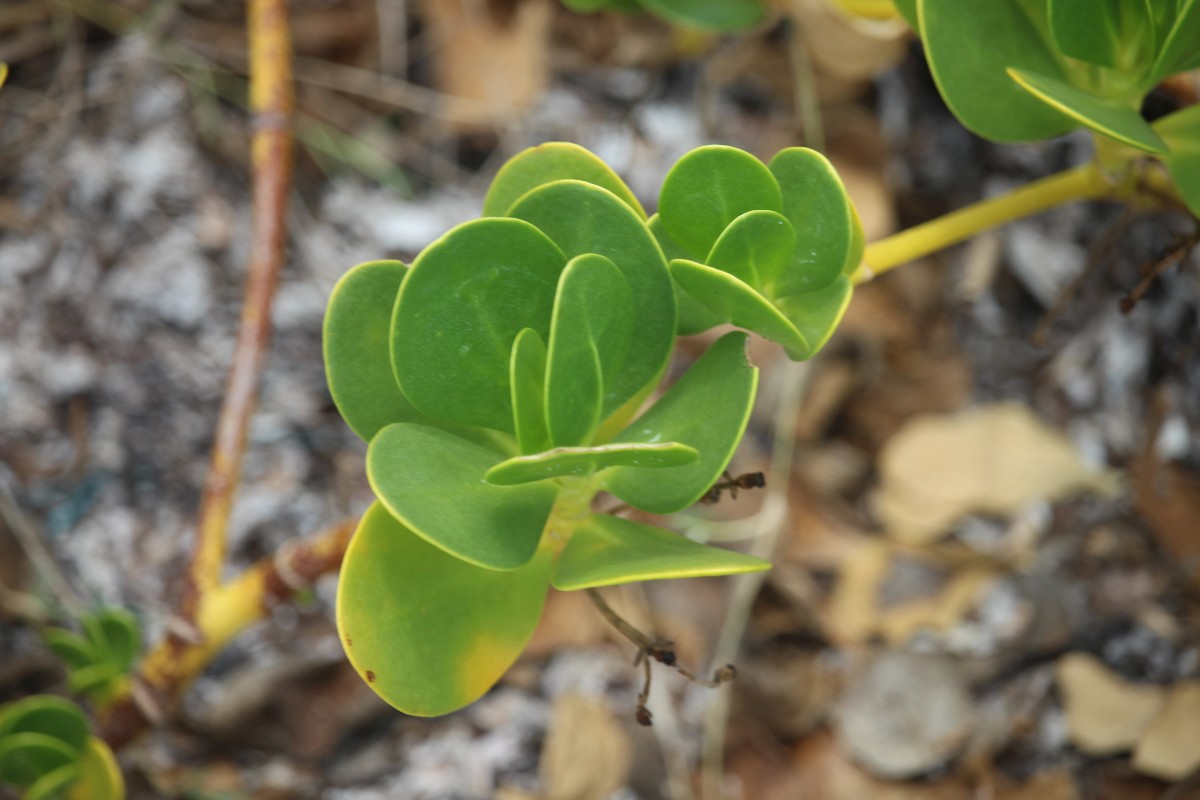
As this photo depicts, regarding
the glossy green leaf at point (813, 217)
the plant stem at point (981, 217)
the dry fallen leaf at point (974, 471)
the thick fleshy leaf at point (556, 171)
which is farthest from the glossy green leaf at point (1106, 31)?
the dry fallen leaf at point (974, 471)

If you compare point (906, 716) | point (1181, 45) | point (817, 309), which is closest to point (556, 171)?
point (817, 309)

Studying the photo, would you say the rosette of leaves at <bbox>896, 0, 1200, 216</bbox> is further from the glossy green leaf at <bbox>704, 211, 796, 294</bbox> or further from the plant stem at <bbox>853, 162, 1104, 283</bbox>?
the glossy green leaf at <bbox>704, 211, 796, 294</bbox>

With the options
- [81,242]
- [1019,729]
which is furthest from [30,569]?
[1019,729]

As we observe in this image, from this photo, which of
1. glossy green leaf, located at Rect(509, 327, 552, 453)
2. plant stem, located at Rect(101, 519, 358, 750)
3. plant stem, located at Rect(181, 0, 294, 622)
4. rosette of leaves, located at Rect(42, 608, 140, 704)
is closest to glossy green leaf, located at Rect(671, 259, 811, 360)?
glossy green leaf, located at Rect(509, 327, 552, 453)

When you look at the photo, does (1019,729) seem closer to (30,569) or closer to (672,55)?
(672,55)

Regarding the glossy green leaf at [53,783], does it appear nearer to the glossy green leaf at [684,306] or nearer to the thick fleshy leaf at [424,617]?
the thick fleshy leaf at [424,617]

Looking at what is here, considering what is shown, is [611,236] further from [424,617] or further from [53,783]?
[53,783]
